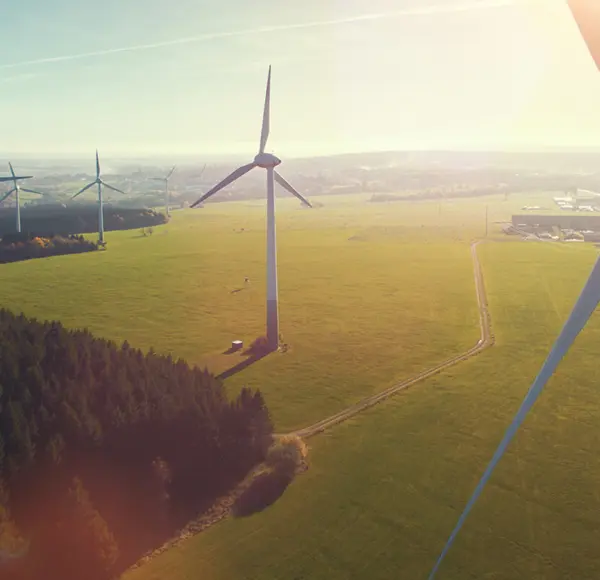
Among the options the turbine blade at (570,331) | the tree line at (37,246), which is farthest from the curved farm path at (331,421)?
the tree line at (37,246)

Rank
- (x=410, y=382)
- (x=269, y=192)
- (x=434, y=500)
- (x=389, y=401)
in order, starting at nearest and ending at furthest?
(x=434, y=500), (x=389, y=401), (x=410, y=382), (x=269, y=192)

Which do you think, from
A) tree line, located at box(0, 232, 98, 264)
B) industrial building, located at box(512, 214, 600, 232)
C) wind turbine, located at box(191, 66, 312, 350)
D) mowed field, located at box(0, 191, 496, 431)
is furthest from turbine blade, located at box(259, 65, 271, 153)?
industrial building, located at box(512, 214, 600, 232)

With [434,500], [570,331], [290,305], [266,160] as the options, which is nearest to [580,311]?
[570,331]

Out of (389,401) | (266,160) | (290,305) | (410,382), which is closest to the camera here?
(389,401)

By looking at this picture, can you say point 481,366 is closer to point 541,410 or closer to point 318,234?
point 541,410

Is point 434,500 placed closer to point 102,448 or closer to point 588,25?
point 102,448

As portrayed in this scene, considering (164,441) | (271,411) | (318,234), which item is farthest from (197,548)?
(318,234)

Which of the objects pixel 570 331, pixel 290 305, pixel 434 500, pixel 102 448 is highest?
pixel 570 331
